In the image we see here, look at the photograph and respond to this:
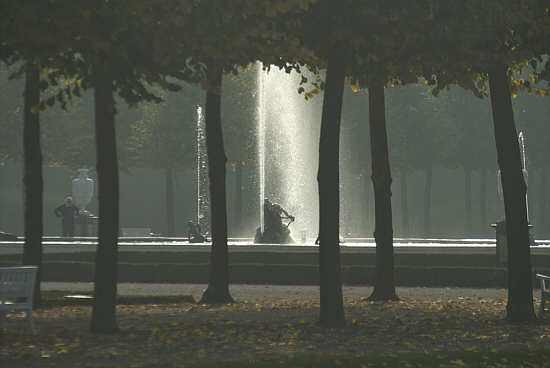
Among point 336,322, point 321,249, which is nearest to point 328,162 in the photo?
point 321,249

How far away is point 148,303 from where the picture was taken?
17.5 metres

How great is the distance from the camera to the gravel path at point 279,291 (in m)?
19.3

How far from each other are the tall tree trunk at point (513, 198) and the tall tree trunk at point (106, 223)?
5.56m

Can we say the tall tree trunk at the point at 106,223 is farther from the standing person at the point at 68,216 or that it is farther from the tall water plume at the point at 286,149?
the tall water plume at the point at 286,149

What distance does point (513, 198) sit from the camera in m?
14.5

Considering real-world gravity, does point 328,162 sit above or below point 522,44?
below

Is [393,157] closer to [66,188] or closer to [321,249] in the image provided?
[66,188]

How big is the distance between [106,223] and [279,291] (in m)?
8.29

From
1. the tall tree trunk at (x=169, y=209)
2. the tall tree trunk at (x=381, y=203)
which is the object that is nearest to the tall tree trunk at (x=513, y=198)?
the tall tree trunk at (x=381, y=203)

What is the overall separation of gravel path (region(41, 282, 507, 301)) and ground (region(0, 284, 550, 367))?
91 cm

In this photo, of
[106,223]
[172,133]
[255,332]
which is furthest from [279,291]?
[172,133]

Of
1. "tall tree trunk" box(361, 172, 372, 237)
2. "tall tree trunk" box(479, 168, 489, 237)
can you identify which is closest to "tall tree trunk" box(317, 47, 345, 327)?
"tall tree trunk" box(361, 172, 372, 237)

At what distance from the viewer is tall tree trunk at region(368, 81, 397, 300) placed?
58.5 ft

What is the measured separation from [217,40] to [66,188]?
58.3 meters
